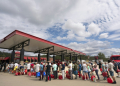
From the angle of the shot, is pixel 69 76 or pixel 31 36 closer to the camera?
Result: pixel 69 76

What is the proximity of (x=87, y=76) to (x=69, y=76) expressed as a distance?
166cm

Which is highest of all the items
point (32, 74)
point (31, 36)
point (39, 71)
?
point (31, 36)

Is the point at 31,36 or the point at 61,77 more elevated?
the point at 31,36

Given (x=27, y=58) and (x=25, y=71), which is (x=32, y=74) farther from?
(x=27, y=58)

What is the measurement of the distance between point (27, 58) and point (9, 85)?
1170 inches

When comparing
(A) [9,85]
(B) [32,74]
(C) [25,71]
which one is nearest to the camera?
(A) [9,85]

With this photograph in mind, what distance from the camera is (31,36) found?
427 inches

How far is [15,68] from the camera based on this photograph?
406 inches

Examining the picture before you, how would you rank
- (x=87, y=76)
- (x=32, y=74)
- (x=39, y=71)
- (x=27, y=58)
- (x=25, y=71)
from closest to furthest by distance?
(x=87, y=76) < (x=39, y=71) < (x=32, y=74) < (x=25, y=71) < (x=27, y=58)

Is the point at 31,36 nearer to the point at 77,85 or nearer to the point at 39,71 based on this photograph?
the point at 39,71

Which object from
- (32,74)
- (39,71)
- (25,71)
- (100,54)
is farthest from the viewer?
(100,54)

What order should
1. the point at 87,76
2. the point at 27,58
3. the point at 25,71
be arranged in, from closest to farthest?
the point at 87,76
the point at 25,71
the point at 27,58

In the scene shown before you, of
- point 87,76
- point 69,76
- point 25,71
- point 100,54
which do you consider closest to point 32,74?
point 25,71

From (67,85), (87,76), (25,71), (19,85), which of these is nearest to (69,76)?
(87,76)
